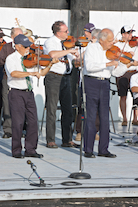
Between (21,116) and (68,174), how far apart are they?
125 centimetres

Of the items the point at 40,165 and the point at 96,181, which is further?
the point at 40,165

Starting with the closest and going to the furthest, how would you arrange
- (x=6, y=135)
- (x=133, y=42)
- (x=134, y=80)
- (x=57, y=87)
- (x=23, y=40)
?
(x=23, y=40) < (x=57, y=87) < (x=134, y=80) < (x=6, y=135) < (x=133, y=42)

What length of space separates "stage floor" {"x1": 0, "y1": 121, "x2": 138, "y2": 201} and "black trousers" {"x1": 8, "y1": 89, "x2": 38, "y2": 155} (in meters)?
0.22

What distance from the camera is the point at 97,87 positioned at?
5684 millimetres

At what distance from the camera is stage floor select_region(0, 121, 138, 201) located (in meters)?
3.96

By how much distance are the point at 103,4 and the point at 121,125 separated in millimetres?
2641

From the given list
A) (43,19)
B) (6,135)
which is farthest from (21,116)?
(43,19)

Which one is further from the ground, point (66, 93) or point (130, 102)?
point (66, 93)

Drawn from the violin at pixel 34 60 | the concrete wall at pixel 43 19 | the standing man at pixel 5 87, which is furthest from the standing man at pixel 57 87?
the concrete wall at pixel 43 19

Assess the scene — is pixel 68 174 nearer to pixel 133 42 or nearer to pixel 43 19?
pixel 133 42

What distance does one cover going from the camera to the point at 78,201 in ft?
13.0

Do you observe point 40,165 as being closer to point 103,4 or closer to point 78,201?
A: point 78,201

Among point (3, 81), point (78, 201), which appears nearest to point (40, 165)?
point (78, 201)

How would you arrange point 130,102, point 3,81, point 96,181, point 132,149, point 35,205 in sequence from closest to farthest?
point 35,205, point 96,181, point 132,149, point 3,81, point 130,102
